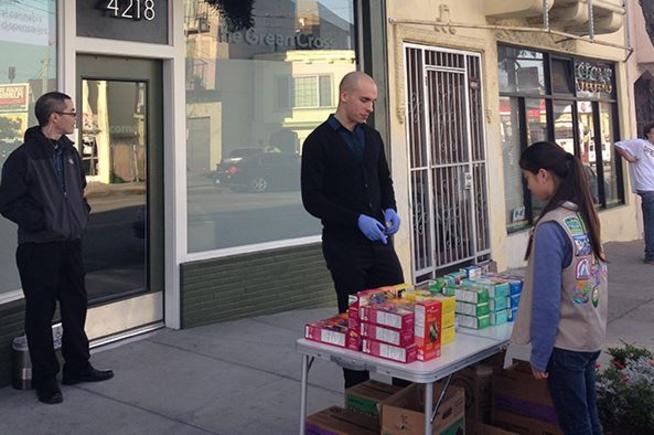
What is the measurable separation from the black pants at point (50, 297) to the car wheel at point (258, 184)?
7.84 feet

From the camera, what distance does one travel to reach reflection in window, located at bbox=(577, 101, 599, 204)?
40.0ft

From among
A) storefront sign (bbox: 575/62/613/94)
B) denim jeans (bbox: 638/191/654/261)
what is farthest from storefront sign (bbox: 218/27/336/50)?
storefront sign (bbox: 575/62/613/94)

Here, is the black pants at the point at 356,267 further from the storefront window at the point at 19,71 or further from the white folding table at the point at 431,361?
the storefront window at the point at 19,71

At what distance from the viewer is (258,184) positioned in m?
7.02

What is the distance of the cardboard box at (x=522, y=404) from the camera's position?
11.6 feet

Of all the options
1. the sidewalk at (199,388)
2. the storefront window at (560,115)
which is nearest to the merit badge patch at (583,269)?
the sidewalk at (199,388)

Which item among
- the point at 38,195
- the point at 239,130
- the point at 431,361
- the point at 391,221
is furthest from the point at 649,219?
the point at 38,195

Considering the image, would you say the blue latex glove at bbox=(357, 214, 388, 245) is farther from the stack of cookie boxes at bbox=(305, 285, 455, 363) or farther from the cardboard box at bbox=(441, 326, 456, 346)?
the cardboard box at bbox=(441, 326, 456, 346)

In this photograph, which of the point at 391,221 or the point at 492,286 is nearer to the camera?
the point at 492,286

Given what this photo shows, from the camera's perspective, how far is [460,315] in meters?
3.56

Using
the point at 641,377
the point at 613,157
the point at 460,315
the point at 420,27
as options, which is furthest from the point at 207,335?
the point at 613,157

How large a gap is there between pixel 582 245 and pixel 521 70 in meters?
8.08

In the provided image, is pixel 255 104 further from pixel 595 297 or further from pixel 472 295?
pixel 595 297

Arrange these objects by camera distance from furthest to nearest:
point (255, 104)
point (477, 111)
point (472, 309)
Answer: point (477, 111)
point (255, 104)
point (472, 309)
